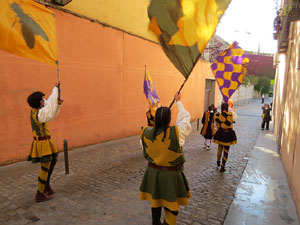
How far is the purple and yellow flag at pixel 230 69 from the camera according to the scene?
5.55 metres

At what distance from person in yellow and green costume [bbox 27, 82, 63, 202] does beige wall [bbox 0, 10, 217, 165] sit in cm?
231

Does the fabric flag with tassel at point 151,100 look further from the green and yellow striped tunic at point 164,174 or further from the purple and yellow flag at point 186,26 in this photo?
the green and yellow striped tunic at point 164,174

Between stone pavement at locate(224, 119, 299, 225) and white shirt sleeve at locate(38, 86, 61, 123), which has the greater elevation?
white shirt sleeve at locate(38, 86, 61, 123)

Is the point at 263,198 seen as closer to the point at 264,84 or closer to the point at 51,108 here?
the point at 51,108

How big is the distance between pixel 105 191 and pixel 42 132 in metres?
1.70

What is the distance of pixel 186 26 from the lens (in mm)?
2953

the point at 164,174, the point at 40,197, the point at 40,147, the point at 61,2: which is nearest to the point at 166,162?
the point at 164,174

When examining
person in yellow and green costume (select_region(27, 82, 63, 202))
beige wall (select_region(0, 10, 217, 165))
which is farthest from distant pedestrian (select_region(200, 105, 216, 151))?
person in yellow and green costume (select_region(27, 82, 63, 202))

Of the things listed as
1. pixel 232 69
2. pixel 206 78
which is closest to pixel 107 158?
pixel 232 69

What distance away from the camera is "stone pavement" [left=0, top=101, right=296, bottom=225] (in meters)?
3.45

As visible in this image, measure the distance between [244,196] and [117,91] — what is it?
5.77 metres

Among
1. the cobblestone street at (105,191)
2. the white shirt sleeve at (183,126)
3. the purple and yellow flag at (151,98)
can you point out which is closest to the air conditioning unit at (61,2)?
the purple and yellow flag at (151,98)

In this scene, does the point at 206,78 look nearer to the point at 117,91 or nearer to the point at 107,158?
the point at 117,91

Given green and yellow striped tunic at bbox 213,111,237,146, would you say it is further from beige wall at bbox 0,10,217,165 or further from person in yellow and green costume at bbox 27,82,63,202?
beige wall at bbox 0,10,217,165
